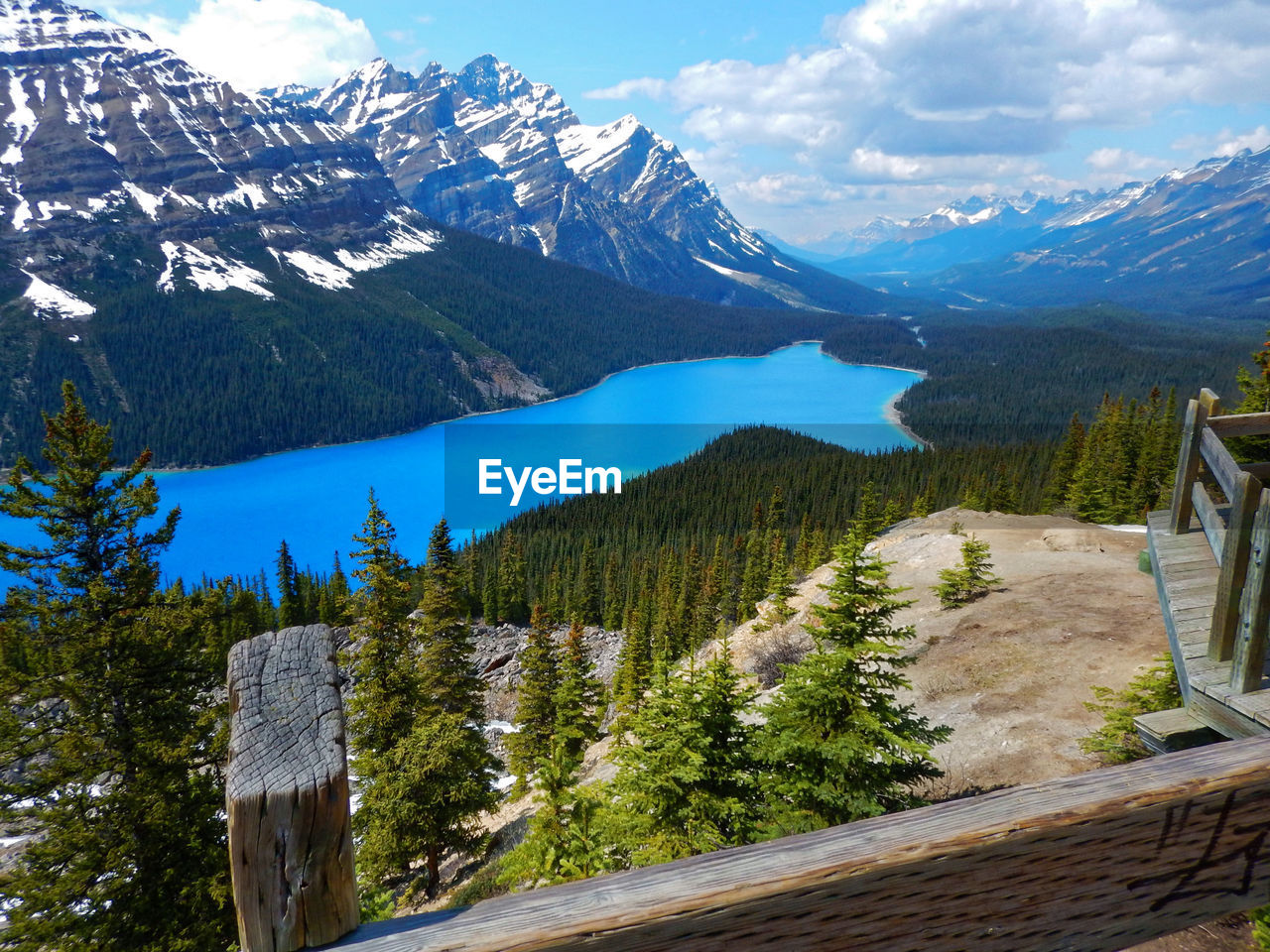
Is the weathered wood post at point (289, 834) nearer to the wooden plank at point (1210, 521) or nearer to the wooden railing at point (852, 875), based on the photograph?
the wooden railing at point (852, 875)

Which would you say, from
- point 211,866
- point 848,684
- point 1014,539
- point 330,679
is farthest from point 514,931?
point 1014,539

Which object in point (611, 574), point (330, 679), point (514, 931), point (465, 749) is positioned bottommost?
point (611, 574)

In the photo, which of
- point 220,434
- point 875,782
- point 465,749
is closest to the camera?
point 875,782

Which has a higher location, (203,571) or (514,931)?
(514,931)

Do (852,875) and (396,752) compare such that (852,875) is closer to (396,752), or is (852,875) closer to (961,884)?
(961,884)

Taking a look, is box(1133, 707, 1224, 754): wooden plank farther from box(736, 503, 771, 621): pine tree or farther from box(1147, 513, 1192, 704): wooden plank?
box(736, 503, 771, 621): pine tree

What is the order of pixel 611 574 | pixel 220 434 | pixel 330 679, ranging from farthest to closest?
1. pixel 220 434
2. pixel 611 574
3. pixel 330 679

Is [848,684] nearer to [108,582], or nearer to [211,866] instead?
[211,866]
